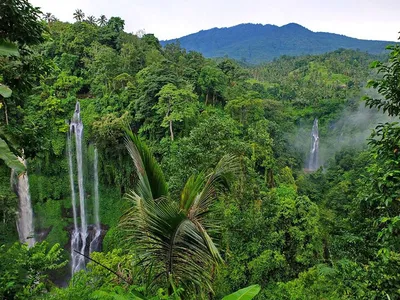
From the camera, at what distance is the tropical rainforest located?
2.69m

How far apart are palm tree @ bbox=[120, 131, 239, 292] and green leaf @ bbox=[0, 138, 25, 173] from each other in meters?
0.99

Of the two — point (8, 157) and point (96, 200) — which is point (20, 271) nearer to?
point (8, 157)

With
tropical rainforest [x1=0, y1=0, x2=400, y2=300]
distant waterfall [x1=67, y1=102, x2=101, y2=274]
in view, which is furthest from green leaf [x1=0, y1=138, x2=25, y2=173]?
distant waterfall [x1=67, y1=102, x2=101, y2=274]

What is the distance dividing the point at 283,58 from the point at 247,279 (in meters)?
76.2

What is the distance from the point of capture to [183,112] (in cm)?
1573

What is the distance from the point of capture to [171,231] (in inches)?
98.4

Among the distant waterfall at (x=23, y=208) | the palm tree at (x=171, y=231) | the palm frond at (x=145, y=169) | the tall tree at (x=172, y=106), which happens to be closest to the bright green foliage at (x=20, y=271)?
the palm tree at (x=171, y=231)

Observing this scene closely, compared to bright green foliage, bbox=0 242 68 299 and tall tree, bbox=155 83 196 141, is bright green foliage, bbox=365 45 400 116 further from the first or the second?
tall tree, bbox=155 83 196 141

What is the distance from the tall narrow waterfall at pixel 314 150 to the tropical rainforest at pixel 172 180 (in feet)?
0.52

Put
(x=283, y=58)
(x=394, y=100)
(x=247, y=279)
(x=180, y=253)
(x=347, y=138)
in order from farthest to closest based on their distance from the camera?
(x=283, y=58)
(x=347, y=138)
(x=247, y=279)
(x=394, y=100)
(x=180, y=253)

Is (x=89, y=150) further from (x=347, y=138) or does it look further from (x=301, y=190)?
(x=347, y=138)

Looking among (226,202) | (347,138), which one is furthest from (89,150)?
(347,138)

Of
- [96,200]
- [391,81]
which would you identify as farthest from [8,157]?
[96,200]

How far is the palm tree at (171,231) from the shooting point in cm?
247
